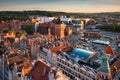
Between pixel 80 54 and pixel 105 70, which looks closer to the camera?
pixel 105 70

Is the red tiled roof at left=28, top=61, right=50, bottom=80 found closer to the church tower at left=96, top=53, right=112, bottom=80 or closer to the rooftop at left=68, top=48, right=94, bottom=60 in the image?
the church tower at left=96, top=53, right=112, bottom=80

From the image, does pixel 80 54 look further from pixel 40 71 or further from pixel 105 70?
pixel 40 71

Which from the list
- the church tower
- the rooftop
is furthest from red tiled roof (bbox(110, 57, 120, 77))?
the rooftop

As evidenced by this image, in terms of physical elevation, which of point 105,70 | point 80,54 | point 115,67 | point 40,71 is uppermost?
point 105,70

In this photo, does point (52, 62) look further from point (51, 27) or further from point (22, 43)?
point (51, 27)

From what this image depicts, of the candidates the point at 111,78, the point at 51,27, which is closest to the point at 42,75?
the point at 111,78

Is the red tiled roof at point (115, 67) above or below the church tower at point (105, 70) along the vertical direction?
below

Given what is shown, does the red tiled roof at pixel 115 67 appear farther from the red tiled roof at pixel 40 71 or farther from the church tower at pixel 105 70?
the red tiled roof at pixel 40 71

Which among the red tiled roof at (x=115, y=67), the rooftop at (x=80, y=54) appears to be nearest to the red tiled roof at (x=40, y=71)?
the red tiled roof at (x=115, y=67)

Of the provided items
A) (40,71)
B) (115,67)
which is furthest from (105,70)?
(40,71)
